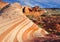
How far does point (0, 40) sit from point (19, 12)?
61cm

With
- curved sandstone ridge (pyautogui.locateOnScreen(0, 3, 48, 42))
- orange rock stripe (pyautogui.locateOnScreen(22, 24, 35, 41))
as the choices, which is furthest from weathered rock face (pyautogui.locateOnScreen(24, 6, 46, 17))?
orange rock stripe (pyautogui.locateOnScreen(22, 24, 35, 41))

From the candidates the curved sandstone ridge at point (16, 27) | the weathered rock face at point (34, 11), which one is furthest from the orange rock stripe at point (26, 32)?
the weathered rock face at point (34, 11)

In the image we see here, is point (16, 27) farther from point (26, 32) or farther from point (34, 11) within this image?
point (34, 11)

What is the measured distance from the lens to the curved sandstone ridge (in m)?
3.40

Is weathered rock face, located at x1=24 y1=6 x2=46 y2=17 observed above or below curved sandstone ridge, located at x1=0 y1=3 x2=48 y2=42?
above

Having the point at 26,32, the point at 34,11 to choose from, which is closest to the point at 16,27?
the point at 26,32

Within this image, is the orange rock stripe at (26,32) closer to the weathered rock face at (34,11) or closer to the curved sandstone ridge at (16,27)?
the curved sandstone ridge at (16,27)

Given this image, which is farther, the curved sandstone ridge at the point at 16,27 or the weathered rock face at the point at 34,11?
the weathered rock face at the point at 34,11

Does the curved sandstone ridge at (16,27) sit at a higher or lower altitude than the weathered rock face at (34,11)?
lower

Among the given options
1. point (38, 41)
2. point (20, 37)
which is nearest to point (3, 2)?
point (20, 37)

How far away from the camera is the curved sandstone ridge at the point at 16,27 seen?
134 inches

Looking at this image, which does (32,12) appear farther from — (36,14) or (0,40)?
(0,40)

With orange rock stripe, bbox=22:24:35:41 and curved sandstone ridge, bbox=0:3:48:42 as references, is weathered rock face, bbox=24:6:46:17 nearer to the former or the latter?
curved sandstone ridge, bbox=0:3:48:42

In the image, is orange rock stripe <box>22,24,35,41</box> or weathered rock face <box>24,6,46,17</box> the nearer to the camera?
orange rock stripe <box>22,24,35,41</box>
